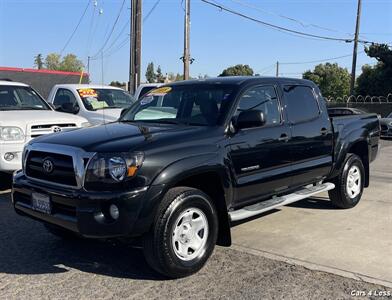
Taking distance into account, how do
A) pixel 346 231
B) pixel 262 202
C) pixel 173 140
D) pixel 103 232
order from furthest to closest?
pixel 346 231 < pixel 262 202 < pixel 173 140 < pixel 103 232

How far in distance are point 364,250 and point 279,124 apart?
64.2 inches

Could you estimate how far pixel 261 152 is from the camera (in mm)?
5141

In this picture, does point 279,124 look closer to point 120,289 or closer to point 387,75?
point 120,289

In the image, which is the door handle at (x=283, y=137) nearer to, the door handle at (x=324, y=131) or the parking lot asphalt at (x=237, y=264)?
the door handle at (x=324, y=131)

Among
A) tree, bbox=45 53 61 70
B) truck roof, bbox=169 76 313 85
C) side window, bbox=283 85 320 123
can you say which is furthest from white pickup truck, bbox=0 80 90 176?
tree, bbox=45 53 61 70

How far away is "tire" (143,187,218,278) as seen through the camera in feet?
13.6

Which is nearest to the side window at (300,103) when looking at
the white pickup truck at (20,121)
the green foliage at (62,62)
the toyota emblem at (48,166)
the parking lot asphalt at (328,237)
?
the parking lot asphalt at (328,237)

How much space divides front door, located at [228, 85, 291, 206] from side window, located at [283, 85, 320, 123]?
0.79 feet

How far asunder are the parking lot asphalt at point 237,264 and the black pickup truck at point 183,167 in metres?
0.28

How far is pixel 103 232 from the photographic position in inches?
157

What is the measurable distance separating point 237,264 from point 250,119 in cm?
142

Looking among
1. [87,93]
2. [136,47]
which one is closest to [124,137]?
[87,93]

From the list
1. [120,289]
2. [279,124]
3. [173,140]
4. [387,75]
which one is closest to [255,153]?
[279,124]

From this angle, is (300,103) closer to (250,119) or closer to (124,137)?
(250,119)
